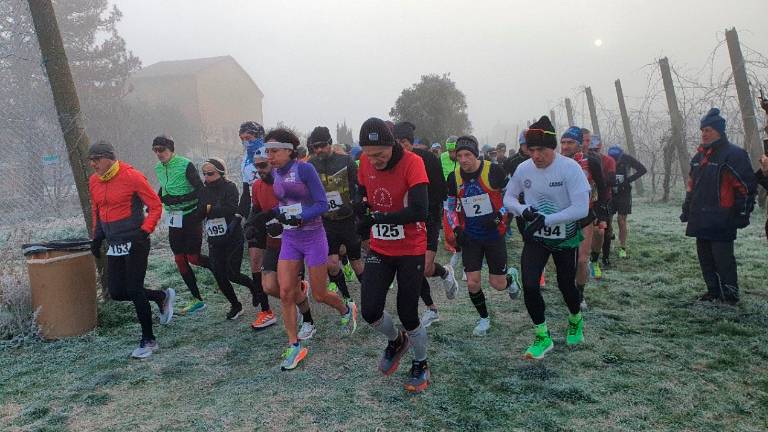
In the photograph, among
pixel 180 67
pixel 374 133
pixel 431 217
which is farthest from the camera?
pixel 180 67

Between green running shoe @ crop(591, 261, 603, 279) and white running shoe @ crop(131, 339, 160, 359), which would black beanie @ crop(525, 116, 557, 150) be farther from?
white running shoe @ crop(131, 339, 160, 359)

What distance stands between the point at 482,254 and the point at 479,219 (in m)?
0.37

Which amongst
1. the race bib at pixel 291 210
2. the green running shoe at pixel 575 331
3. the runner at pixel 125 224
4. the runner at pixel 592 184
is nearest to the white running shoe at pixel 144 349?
the runner at pixel 125 224

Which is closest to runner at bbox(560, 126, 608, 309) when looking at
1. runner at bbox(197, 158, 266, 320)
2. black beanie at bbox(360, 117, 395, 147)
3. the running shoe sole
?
black beanie at bbox(360, 117, 395, 147)

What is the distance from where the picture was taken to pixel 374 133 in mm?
3305

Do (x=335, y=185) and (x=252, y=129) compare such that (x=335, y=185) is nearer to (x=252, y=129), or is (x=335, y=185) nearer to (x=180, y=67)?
(x=252, y=129)

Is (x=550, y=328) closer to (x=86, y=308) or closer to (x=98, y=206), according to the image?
(x=98, y=206)

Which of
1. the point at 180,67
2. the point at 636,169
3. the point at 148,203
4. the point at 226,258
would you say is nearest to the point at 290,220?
the point at 148,203

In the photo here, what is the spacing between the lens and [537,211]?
3.90 m

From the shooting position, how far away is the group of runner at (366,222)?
11.8 ft

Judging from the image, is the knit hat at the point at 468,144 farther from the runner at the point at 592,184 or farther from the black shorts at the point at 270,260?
the black shorts at the point at 270,260

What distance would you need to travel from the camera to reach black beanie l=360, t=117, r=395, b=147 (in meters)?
3.30

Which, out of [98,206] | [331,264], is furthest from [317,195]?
[98,206]

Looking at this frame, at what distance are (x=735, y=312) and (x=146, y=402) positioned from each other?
5.61 meters
